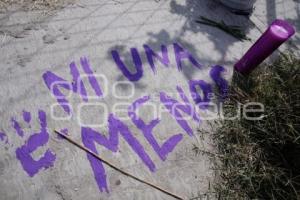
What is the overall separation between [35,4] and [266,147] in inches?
102

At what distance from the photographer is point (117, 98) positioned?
2.52m

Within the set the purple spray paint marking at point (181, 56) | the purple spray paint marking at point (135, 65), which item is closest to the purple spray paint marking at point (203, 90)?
the purple spray paint marking at point (181, 56)

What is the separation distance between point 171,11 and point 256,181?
2.03 m

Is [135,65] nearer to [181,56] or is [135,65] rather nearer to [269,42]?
[181,56]

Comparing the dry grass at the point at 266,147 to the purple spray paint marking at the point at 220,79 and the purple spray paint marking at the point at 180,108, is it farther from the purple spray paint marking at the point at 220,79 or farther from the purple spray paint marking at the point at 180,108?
the purple spray paint marking at the point at 180,108

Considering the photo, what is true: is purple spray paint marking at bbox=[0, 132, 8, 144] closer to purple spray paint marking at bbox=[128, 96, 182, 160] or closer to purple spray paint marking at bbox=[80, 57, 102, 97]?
purple spray paint marking at bbox=[80, 57, 102, 97]

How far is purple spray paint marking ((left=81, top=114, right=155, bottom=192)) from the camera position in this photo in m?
2.18

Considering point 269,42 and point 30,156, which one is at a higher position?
point 30,156

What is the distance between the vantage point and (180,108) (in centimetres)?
257

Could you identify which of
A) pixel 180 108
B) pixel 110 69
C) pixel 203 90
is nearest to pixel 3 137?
pixel 110 69

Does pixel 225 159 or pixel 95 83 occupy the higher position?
pixel 95 83

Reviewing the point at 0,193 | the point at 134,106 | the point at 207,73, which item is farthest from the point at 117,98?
the point at 0,193

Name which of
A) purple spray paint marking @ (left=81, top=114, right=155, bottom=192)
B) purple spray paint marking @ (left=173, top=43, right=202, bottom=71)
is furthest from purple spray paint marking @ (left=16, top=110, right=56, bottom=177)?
purple spray paint marking @ (left=173, top=43, right=202, bottom=71)

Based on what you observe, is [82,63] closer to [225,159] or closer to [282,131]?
[225,159]
